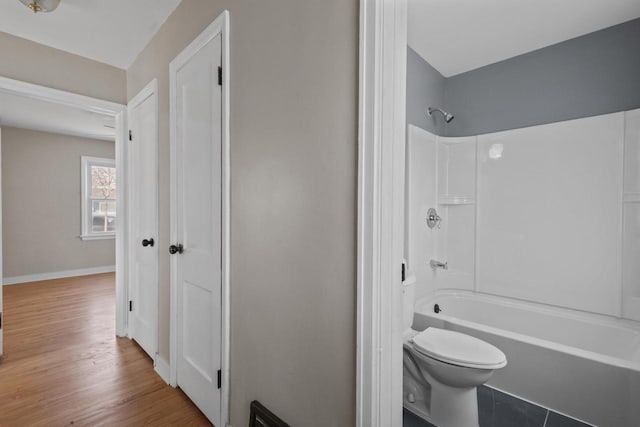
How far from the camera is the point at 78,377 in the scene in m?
2.08

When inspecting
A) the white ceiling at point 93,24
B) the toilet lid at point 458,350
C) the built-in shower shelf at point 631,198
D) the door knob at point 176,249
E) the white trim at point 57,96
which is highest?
the white ceiling at point 93,24

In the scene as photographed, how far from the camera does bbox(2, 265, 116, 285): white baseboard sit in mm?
4602

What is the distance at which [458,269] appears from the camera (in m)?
2.86

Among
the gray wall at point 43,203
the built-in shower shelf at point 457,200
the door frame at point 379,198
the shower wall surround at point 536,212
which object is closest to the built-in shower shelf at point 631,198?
the shower wall surround at point 536,212

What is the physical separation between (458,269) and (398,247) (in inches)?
90.0

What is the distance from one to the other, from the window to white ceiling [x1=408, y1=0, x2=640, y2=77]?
585 centimetres

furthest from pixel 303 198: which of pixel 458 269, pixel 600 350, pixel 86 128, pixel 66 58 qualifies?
pixel 86 128

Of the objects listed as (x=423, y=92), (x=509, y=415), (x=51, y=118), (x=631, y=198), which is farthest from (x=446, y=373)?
(x=51, y=118)

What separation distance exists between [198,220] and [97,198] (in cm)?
515

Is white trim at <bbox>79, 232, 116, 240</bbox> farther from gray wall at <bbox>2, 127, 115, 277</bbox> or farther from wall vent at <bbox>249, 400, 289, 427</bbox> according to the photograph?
wall vent at <bbox>249, 400, 289, 427</bbox>

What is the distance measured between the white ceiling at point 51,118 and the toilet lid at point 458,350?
444 centimetres

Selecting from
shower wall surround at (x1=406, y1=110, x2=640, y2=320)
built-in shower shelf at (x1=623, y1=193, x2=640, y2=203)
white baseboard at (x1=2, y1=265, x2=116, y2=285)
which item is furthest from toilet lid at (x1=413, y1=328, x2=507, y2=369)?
white baseboard at (x1=2, y1=265, x2=116, y2=285)

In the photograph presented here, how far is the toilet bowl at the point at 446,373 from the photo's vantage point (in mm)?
1555

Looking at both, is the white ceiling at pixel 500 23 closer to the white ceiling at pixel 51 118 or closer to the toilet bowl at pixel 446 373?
the toilet bowl at pixel 446 373
